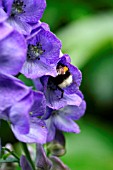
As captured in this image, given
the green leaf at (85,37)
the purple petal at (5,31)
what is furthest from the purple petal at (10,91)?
the green leaf at (85,37)

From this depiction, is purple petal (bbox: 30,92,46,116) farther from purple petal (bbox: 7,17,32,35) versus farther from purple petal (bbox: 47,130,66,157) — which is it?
purple petal (bbox: 47,130,66,157)

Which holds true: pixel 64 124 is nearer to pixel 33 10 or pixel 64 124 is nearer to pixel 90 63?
pixel 33 10

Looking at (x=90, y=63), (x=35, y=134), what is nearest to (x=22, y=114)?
(x=35, y=134)

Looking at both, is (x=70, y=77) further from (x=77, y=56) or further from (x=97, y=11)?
(x=97, y=11)

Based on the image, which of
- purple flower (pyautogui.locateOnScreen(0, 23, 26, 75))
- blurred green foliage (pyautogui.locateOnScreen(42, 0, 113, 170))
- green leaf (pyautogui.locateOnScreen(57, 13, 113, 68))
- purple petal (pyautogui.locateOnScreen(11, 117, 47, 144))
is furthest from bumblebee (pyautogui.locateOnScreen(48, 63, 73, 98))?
green leaf (pyautogui.locateOnScreen(57, 13, 113, 68))

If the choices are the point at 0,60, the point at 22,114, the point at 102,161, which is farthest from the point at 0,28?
the point at 102,161
